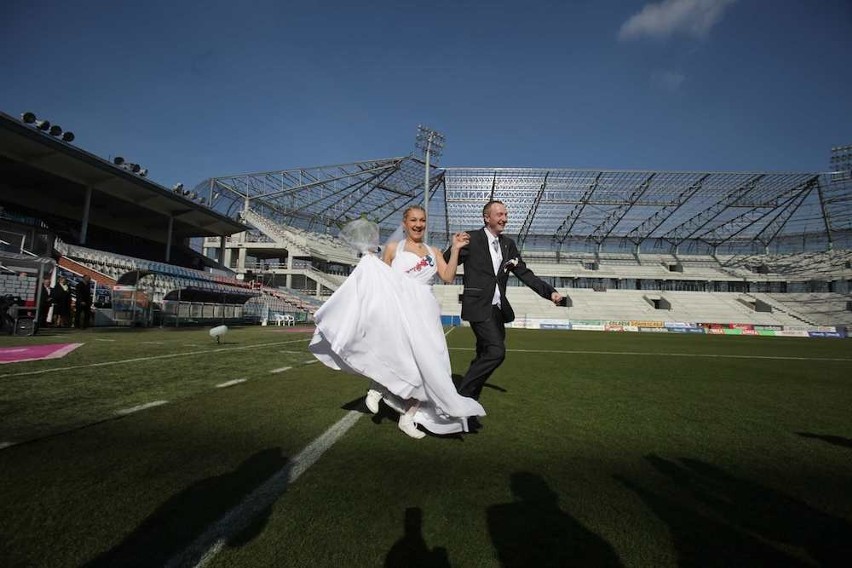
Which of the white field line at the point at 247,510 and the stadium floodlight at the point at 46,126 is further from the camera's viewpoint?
the stadium floodlight at the point at 46,126

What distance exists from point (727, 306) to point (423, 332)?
53911mm

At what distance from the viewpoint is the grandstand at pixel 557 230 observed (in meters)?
31.9

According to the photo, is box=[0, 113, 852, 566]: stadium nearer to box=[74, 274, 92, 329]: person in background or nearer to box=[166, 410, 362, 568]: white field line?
box=[166, 410, 362, 568]: white field line

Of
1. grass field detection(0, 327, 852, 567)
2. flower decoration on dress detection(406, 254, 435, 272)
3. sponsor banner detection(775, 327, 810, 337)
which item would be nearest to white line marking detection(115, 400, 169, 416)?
grass field detection(0, 327, 852, 567)

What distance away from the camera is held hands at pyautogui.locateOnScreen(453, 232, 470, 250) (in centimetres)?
361

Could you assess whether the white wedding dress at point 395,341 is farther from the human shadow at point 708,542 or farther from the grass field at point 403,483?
the human shadow at point 708,542

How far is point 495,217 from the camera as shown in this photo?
383 centimetres

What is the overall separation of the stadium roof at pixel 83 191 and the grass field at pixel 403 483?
2405cm

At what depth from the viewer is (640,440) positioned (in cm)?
304

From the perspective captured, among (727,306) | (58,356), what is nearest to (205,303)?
(58,356)

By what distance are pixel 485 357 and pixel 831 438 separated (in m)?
2.63

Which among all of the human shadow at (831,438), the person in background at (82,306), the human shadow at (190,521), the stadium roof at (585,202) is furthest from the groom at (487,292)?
the stadium roof at (585,202)

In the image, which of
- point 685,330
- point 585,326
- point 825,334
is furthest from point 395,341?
point 825,334

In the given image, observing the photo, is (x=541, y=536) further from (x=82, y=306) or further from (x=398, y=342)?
(x=82, y=306)
